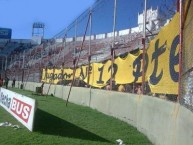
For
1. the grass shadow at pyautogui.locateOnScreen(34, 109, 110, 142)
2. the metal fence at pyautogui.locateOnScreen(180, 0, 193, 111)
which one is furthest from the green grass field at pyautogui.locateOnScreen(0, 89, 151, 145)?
the metal fence at pyautogui.locateOnScreen(180, 0, 193, 111)

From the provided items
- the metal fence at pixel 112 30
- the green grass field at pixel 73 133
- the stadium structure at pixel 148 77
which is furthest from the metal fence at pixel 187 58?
the green grass field at pixel 73 133

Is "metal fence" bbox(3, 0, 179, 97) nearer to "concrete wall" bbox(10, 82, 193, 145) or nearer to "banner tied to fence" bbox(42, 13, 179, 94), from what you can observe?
"banner tied to fence" bbox(42, 13, 179, 94)

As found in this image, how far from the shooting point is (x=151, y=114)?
9.38m

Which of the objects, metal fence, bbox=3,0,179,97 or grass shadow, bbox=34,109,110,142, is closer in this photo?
grass shadow, bbox=34,109,110,142

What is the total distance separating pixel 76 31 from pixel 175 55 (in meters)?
15.1

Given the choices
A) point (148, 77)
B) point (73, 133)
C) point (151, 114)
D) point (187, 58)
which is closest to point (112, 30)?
point (148, 77)

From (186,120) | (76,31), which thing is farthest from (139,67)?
(76,31)

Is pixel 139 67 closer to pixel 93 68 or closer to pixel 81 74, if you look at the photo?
pixel 93 68

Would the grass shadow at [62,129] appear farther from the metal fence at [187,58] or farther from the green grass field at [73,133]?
the metal fence at [187,58]

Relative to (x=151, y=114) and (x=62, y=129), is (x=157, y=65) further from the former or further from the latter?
(x=62, y=129)

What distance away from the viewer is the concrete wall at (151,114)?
272 inches

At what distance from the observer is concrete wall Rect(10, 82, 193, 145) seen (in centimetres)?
691

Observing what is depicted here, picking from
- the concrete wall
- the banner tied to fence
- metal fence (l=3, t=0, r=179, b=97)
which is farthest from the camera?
metal fence (l=3, t=0, r=179, b=97)

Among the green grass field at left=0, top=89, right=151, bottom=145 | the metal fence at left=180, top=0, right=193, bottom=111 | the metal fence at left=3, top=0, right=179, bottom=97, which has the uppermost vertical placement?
the metal fence at left=3, top=0, right=179, bottom=97
